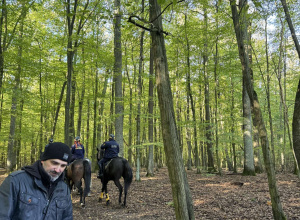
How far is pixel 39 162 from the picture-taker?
2029 mm

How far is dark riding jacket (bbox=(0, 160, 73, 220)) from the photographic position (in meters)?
1.76

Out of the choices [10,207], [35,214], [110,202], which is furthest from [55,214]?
[110,202]

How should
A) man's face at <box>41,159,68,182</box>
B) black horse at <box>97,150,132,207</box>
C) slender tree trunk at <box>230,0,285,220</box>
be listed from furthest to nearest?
black horse at <box>97,150,132,207</box>, slender tree trunk at <box>230,0,285,220</box>, man's face at <box>41,159,68,182</box>

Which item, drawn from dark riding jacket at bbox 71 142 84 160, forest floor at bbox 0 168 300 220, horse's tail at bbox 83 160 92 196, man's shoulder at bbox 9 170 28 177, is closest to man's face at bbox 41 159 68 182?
man's shoulder at bbox 9 170 28 177

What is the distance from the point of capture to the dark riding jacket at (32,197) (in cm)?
176

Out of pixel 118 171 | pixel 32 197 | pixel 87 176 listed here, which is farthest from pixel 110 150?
pixel 32 197

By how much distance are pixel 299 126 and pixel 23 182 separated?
9.77m

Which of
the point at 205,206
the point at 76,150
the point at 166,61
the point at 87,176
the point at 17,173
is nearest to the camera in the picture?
the point at 17,173

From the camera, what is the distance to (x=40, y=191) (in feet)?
6.39

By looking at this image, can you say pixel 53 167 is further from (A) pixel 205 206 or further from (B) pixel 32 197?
(A) pixel 205 206

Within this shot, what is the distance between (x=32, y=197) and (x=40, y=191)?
0.27 feet

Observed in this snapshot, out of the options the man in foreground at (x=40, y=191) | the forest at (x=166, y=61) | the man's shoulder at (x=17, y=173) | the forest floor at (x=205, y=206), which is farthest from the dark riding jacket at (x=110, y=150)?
the man's shoulder at (x=17, y=173)

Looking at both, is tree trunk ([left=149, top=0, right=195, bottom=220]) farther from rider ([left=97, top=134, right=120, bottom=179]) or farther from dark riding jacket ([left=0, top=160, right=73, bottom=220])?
rider ([left=97, top=134, right=120, bottom=179])

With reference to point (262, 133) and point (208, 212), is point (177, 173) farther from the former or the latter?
point (208, 212)
